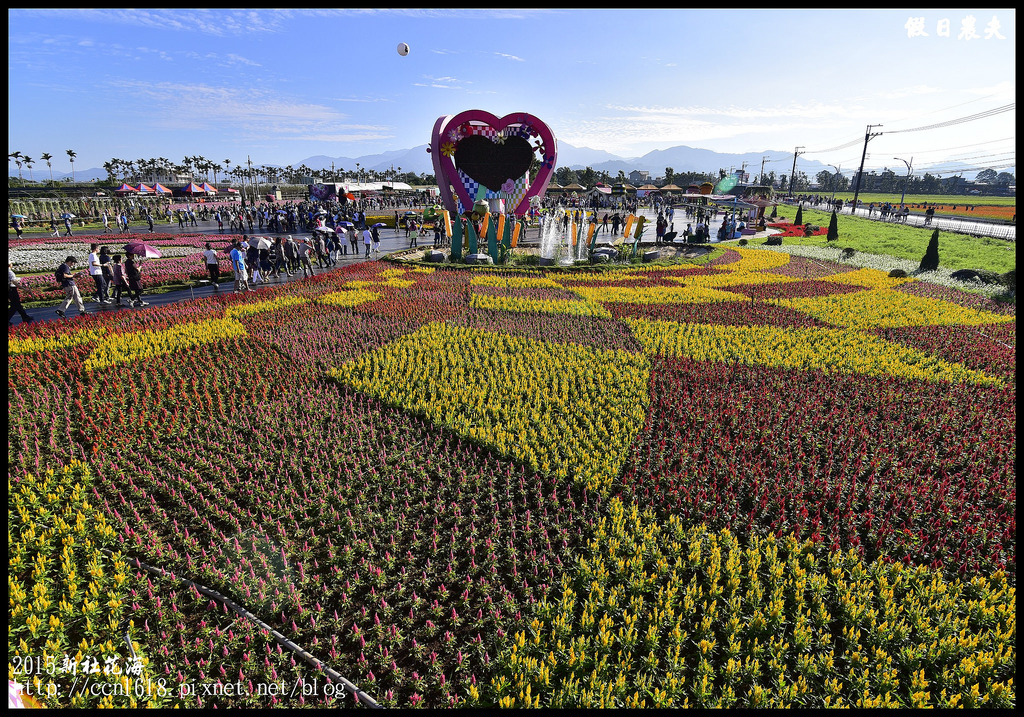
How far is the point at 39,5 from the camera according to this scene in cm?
292

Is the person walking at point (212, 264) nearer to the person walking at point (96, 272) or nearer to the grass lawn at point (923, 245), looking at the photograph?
the person walking at point (96, 272)

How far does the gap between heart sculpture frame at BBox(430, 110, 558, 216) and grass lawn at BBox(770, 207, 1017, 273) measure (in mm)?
17900

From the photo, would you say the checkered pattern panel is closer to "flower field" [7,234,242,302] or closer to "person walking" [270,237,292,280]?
"person walking" [270,237,292,280]

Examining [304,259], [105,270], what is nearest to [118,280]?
[105,270]

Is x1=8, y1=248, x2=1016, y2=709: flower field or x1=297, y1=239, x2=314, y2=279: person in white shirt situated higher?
x1=297, y1=239, x2=314, y2=279: person in white shirt

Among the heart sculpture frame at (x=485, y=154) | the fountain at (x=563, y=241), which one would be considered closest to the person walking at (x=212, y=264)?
the fountain at (x=563, y=241)

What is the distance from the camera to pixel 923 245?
28.8 metres

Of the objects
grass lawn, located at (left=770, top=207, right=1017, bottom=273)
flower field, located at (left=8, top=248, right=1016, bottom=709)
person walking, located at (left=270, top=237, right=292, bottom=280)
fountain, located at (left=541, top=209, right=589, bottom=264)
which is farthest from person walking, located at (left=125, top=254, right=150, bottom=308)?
grass lawn, located at (left=770, top=207, right=1017, bottom=273)

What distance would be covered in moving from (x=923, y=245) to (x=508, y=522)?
115ft

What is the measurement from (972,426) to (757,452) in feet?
12.0

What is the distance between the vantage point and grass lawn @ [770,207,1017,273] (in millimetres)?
22544

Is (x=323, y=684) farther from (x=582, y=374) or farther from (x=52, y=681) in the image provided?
(x=582, y=374)

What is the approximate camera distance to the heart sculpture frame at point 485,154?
29125mm

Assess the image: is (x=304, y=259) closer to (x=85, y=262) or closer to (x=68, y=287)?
(x=68, y=287)
